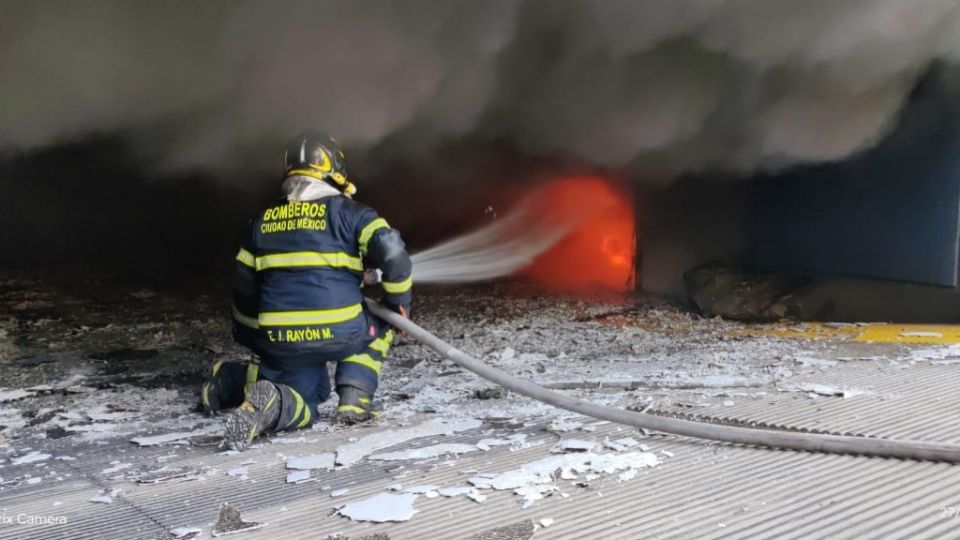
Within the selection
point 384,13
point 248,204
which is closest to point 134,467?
point 384,13

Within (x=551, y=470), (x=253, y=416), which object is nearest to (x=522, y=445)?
(x=551, y=470)

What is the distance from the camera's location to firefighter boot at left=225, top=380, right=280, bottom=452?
2654mm

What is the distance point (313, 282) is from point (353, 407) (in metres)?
0.56

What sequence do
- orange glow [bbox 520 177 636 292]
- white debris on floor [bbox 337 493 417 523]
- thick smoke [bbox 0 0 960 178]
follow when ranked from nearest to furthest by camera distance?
white debris on floor [bbox 337 493 417 523] < thick smoke [bbox 0 0 960 178] < orange glow [bbox 520 177 636 292]

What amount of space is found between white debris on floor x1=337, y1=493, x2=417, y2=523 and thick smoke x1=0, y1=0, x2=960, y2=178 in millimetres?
3137

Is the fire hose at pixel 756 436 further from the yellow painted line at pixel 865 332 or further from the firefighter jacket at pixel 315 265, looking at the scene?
the yellow painted line at pixel 865 332

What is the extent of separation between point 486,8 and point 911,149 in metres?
3.25

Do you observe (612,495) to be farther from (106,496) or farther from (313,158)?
(313,158)

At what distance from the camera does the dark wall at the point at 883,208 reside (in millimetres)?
4965

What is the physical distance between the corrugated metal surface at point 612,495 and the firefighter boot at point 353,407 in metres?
0.32

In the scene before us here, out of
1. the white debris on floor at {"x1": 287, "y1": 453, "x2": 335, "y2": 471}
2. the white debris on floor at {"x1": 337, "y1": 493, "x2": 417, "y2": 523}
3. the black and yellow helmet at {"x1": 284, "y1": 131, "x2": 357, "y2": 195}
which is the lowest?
the white debris on floor at {"x1": 337, "y1": 493, "x2": 417, "y2": 523}

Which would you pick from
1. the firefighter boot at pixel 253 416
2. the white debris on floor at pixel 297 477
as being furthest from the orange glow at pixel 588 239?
the white debris on floor at pixel 297 477

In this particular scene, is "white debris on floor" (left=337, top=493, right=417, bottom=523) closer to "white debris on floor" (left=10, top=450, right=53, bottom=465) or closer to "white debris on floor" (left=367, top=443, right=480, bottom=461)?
"white debris on floor" (left=367, top=443, right=480, bottom=461)

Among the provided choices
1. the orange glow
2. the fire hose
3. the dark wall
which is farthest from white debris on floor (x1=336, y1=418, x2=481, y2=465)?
the orange glow
